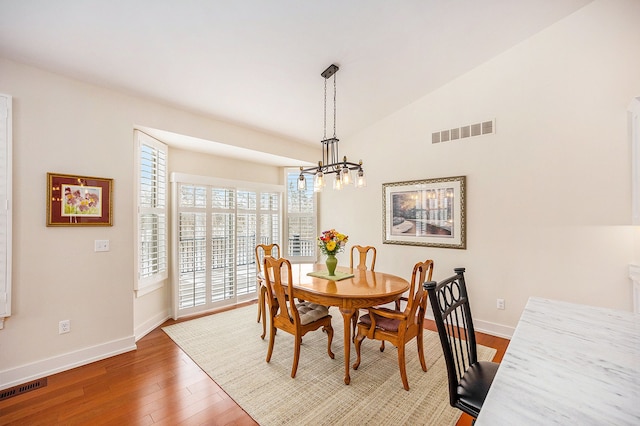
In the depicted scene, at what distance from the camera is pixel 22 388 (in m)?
2.29

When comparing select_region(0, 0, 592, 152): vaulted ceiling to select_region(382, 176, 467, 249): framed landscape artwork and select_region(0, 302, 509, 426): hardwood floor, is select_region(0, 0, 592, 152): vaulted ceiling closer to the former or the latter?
select_region(382, 176, 467, 249): framed landscape artwork

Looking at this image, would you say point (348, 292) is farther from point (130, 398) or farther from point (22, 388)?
point (22, 388)

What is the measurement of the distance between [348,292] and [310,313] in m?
0.54

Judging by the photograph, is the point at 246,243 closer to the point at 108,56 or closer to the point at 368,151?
the point at 368,151

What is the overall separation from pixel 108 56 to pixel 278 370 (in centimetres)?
319

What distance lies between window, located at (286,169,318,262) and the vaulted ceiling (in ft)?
6.07

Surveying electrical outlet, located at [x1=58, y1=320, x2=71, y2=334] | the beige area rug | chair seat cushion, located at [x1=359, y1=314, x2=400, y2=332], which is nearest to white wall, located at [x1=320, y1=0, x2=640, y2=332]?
the beige area rug

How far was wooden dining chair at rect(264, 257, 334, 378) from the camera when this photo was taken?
2424mm

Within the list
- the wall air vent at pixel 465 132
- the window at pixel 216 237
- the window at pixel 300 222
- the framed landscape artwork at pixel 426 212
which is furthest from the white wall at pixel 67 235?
the wall air vent at pixel 465 132

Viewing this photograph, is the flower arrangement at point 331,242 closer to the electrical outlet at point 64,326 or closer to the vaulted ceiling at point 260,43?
the vaulted ceiling at point 260,43

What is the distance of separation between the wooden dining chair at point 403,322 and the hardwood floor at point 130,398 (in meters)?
0.60

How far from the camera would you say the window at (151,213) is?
3266mm

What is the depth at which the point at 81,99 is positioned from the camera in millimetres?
2682

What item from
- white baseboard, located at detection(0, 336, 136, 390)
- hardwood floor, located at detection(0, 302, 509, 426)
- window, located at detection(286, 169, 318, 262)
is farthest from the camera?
window, located at detection(286, 169, 318, 262)
